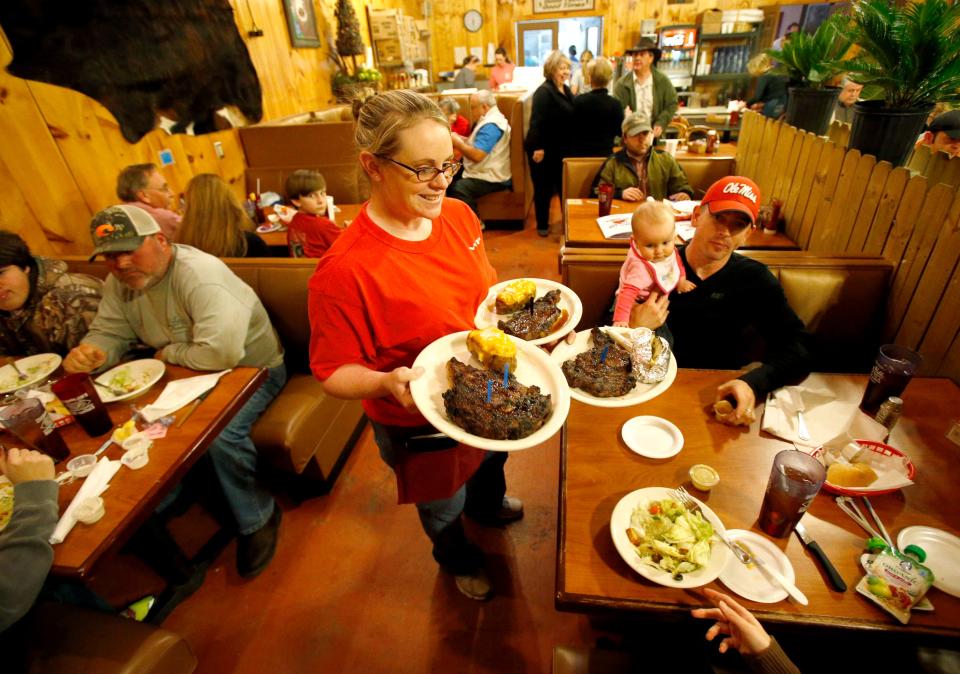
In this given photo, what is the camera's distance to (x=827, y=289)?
2.16 metres

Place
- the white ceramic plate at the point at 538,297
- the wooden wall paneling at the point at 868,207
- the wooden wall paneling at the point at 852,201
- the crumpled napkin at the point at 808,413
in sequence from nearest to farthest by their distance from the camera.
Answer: the crumpled napkin at the point at 808,413, the white ceramic plate at the point at 538,297, the wooden wall paneling at the point at 868,207, the wooden wall paneling at the point at 852,201

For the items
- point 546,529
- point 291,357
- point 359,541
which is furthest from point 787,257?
point 291,357

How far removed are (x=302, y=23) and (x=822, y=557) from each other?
7.33 m

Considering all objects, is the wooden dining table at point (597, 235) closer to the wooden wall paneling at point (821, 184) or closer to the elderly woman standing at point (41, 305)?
the wooden wall paneling at point (821, 184)

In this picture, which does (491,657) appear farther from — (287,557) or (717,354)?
(717,354)

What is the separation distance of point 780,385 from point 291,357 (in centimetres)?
258

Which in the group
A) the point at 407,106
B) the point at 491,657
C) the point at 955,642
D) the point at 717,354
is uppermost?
the point at 407,106

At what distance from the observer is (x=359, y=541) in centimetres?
241

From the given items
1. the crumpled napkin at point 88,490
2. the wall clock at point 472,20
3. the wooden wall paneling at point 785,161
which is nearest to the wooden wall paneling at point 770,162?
the wooden wall paneling at point 785,161

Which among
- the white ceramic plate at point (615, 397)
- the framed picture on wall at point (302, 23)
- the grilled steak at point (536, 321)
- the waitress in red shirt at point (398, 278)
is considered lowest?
the white ceramic plate at point (615, 397)

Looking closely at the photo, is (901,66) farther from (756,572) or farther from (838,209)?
(756,572)

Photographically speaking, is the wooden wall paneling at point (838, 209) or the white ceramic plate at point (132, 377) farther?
the wooden wall paneling at point (838, 209)

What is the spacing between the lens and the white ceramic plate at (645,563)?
108cm

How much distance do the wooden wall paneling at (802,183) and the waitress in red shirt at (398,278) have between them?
262 centimetres
